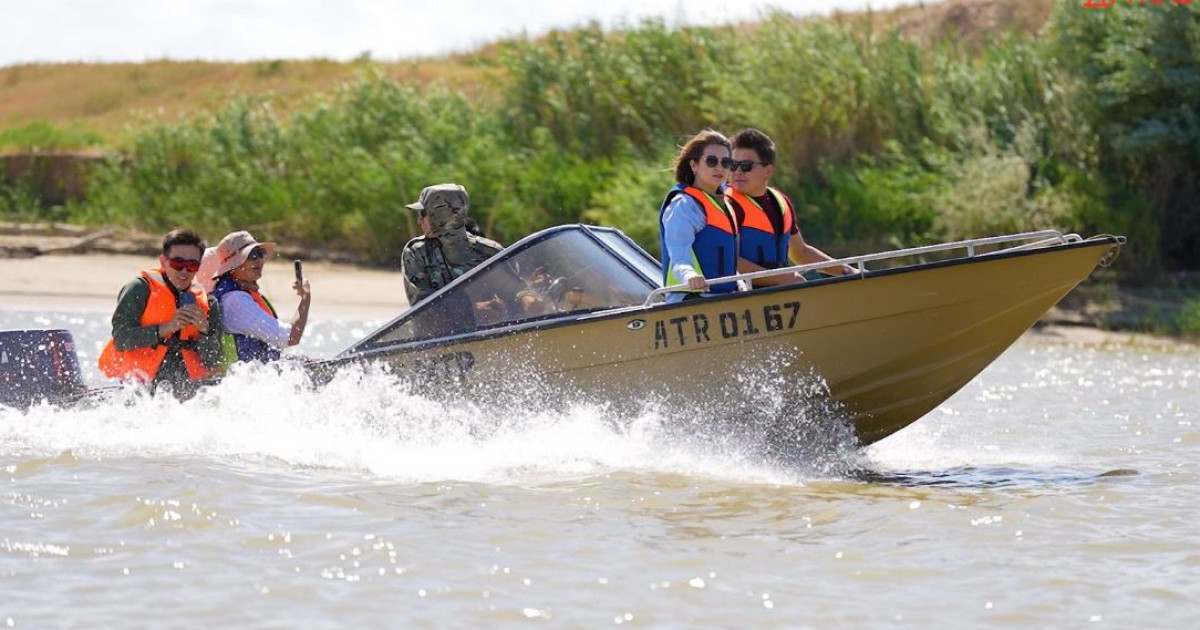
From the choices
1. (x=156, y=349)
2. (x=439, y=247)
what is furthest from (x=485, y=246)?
(x=156, y=349)

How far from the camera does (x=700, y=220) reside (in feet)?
25.3

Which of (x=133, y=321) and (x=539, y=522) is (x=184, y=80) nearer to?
(x=133, y=321)

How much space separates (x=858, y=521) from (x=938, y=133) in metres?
12.8

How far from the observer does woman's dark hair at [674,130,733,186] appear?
778 centimetres

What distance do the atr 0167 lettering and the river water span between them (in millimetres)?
500

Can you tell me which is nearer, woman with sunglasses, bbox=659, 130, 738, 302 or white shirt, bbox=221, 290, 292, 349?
woman with sunglasses, bbox=659, 130, 738, 302

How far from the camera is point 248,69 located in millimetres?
47094

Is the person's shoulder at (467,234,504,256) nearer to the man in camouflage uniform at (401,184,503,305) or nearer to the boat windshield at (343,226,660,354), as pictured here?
the man in camouflage uniform at (401,184,503,305)

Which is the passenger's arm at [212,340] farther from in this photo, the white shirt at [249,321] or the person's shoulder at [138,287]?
the person's shoulder at [138,287]

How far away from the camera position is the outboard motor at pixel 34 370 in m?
8.38

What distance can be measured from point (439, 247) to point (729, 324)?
1871 mm

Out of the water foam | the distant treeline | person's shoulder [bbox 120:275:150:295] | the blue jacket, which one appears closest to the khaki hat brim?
person's shoulder [bbox 120:275:150:295]

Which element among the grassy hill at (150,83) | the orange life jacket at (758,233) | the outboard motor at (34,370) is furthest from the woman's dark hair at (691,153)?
the grassy hill at (150,83)

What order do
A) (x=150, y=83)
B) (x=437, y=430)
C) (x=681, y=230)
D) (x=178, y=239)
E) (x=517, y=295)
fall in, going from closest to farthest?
(x=681, y=230), (x=517, y=295), (x=437, y=430), (x=178, y=239), (x=150, y=83)
